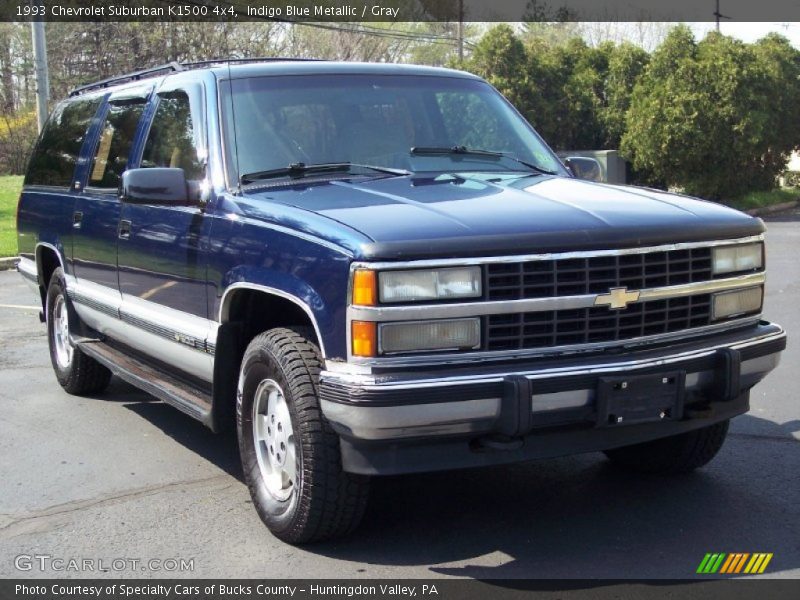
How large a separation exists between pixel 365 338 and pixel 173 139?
2.30m

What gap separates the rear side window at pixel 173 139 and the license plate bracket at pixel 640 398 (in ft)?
7.59

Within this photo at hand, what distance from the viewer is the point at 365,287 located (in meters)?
3.70

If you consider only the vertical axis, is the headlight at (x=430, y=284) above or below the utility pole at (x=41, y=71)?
below

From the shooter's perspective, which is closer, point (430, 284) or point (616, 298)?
point (430, 284)

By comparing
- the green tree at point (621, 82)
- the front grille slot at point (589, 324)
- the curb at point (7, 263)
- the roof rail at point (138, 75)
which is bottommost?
the curb at point (7, 263)

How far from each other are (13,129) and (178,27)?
6.94 meters

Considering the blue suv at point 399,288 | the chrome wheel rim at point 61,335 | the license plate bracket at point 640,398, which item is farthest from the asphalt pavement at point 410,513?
the chrome wheel rim at point 61,335

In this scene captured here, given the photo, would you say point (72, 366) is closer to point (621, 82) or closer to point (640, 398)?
point (640, 398)

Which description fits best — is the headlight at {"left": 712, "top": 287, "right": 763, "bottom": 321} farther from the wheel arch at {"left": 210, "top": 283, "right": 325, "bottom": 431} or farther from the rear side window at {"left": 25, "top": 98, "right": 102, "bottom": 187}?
the rear side window at {"left": 25, "top": 98, "right": 102, "bottom": 187}

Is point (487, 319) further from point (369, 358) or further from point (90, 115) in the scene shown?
point (90, 115)

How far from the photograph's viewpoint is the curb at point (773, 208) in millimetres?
23098

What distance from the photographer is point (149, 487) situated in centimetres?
522

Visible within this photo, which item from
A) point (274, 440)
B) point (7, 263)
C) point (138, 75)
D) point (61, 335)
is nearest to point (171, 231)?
point (274, 440)

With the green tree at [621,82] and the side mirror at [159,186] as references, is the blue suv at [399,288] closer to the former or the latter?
the side mirror at [159,186]
